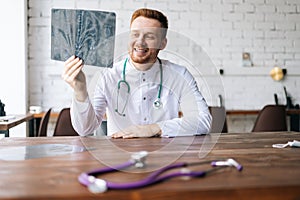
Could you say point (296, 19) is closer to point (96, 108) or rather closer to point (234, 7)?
point (234, 7)

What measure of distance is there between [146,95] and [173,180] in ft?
3.54

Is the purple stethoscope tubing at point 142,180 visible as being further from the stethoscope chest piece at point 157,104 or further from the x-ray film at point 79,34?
the stethoscope chest piece at point 157,104

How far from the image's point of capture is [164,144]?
49.8 inches

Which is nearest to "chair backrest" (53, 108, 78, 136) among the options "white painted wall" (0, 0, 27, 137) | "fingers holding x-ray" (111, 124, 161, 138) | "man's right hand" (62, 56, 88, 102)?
"white painted wall" (0, 0, 27, 137)

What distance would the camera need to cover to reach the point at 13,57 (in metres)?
3.76

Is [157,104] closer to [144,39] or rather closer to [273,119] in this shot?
[144,39]

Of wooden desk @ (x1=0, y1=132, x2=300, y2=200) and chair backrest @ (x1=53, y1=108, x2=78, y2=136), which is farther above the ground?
wooden desk @ (x1=0, y1=132, x2=300, y2=200)

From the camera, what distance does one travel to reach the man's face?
1.65 m

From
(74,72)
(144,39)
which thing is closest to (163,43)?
(144,39)

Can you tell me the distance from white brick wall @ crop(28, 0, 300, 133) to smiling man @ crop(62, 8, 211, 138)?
2257 mm

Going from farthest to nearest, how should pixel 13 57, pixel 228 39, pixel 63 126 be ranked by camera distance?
pixel 228 39, pixel 13 57, pixel 63 126

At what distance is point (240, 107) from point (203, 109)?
8.57ft

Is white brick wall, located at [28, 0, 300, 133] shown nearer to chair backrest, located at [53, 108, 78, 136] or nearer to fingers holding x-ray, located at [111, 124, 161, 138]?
chair backrest, located at [53, 108, 78, 136]

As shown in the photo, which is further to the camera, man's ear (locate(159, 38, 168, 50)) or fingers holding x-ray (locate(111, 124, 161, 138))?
man's ear (locate(159, 38, 168, 50))
